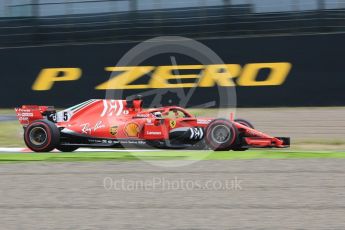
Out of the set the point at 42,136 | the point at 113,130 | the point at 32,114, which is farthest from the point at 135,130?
the point at 32,114

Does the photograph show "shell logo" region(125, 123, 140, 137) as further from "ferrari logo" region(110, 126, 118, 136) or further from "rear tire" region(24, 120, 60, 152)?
"rear tire" region(24, 120, 60, 152)

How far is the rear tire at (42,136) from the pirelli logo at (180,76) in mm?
5977

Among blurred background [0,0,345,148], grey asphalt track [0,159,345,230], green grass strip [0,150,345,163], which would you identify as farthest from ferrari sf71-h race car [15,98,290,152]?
blurred background [0,0,345,148]

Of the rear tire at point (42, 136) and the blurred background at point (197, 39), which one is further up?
the blurred background at point (197, 39)

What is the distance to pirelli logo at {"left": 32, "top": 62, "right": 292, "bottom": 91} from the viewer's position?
594 inches

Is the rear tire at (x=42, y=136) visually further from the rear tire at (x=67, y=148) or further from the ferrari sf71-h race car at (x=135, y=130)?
the rear tire at (x=67, y=148)

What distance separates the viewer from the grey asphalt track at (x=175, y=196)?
4.96m

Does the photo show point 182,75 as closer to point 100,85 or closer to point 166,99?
point 166,99

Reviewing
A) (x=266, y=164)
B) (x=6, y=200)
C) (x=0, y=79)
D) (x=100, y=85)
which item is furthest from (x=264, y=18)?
(x=6, y=200)

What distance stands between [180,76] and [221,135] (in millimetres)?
6297

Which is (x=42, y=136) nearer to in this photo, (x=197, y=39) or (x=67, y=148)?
(x=67, y=148)

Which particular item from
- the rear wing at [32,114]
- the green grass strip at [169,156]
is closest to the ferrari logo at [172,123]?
the green grass strip at [169,156]

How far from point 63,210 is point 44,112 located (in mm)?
5394

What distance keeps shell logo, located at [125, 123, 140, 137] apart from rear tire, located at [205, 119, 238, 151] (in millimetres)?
1133
